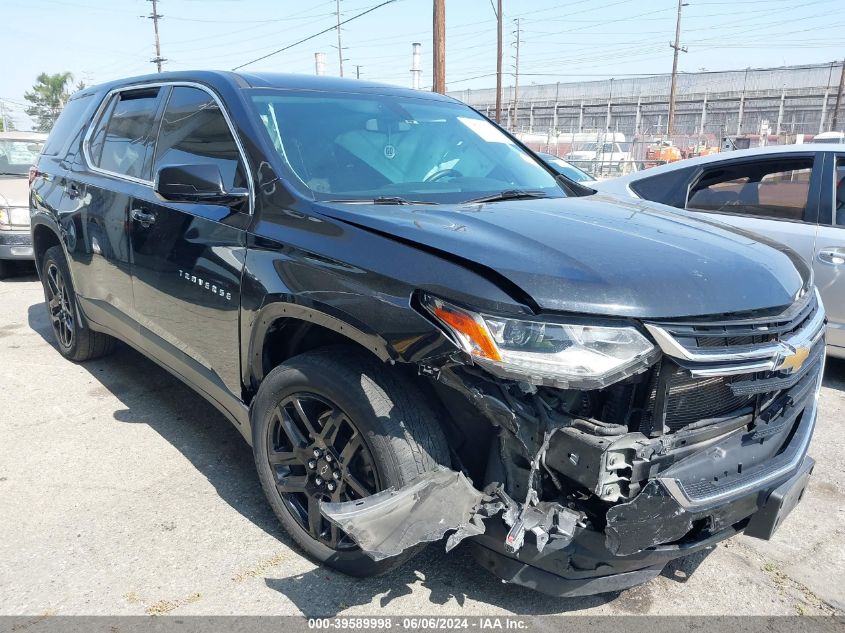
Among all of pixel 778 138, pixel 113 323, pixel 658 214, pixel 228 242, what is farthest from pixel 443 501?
pixel 778 138

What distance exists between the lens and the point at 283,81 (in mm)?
3295

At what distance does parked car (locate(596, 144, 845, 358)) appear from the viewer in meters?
4.54

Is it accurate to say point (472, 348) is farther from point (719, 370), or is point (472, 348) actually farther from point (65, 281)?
point (65, 281)

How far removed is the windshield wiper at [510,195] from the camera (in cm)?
287

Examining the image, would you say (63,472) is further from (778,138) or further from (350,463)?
(778,138)

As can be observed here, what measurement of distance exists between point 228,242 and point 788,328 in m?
2.08

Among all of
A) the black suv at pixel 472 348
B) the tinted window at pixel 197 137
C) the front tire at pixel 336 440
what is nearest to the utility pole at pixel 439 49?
the tinted window at pixel 197 137

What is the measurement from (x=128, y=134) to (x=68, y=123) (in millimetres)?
1182

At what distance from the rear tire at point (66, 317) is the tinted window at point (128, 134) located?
35.4 inches

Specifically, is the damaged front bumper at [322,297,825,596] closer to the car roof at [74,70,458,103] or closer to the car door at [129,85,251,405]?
the car door at [129,85,251,405]

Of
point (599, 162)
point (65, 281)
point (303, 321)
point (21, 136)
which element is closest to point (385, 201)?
point (303, 321)

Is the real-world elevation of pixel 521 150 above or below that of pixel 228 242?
above

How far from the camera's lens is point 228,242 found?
2793 millimetres

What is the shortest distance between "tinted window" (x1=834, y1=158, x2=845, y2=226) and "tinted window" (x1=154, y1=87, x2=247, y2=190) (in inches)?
156
